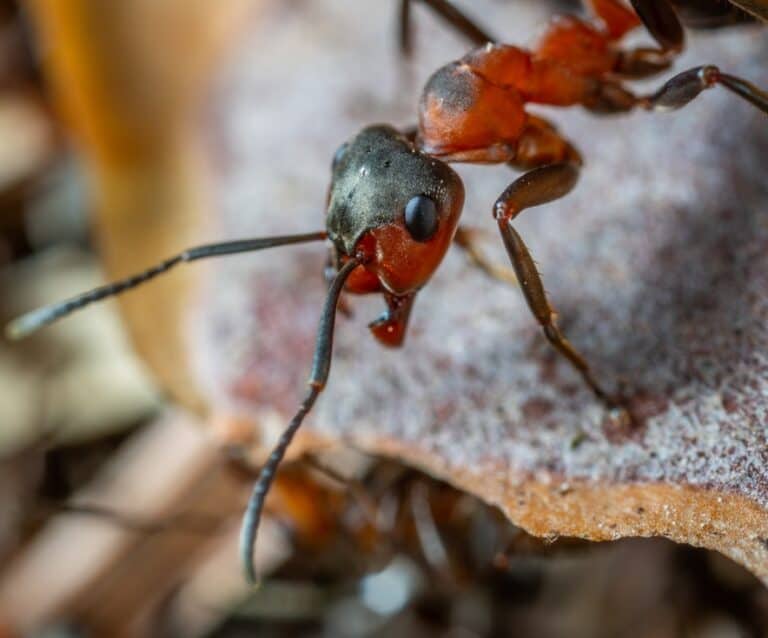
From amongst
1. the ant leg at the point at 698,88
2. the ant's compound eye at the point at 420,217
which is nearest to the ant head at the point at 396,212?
the ant's compound eye at the point at 420,217

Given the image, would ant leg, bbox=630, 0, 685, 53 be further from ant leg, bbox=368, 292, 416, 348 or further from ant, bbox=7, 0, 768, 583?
ant leg, bbox=368, 292, 416, 348

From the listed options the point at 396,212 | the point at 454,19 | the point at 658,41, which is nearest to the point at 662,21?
the point at 658,41

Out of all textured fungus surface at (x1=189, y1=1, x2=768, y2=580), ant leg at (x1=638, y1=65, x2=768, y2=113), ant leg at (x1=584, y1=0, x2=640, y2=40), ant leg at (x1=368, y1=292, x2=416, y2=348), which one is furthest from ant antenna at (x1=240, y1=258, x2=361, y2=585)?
ant leg at (x1=584, y1=0, x2=640, y2=40)

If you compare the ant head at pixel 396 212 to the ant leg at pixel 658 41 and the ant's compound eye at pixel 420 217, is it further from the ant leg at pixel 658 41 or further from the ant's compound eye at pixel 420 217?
the ant leg at pixel 658 41

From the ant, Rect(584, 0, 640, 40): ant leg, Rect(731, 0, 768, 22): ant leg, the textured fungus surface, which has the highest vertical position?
Rect(731, 0, 768, 22): ant leg

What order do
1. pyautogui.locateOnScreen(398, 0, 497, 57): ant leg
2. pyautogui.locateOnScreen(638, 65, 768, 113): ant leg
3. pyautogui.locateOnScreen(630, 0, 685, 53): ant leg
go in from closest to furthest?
pyautogui.locateOnScreen(638, 65, 768, 113): ant leg < pyautogui.locateOnScreen(630, 0, 685, 53): ant leg < pyautogui.locateOnScreen(398, 0, 497, 57): ant leg

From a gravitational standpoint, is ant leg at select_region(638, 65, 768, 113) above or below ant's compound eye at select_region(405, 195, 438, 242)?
above
